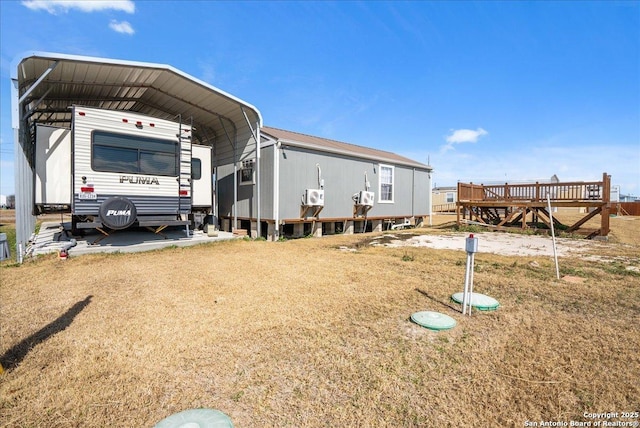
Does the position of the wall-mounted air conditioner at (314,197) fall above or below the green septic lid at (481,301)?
above

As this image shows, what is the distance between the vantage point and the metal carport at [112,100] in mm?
6426

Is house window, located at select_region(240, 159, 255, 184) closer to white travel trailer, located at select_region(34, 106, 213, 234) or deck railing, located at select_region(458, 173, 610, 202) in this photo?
white travel trailer, located at select_region(34, 106, 213, 234)

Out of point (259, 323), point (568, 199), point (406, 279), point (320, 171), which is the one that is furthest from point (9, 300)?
point (568, 199)

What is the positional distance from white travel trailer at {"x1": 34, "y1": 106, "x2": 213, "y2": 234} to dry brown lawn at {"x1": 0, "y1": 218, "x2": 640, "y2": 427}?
207 cm

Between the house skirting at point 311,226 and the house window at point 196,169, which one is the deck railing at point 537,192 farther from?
the house window at point 196,169

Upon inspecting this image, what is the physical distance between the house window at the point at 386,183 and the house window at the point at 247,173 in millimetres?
5559

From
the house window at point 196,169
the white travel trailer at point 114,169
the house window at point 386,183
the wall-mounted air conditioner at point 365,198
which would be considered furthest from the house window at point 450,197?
the white travel trailer at point 114,169

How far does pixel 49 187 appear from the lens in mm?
7109

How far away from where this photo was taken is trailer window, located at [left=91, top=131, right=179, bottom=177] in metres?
6.93

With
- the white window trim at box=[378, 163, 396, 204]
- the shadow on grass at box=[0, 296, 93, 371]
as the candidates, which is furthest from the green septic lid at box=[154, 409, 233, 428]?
the white window trim at box=[378, 163, 396, 204]

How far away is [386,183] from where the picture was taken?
13516 mm

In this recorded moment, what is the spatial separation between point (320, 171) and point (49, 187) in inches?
286

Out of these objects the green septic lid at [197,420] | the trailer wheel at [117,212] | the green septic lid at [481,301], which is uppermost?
the trailer wheel at [117,212]

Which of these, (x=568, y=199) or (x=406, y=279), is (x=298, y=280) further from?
(x=568, y=199)
